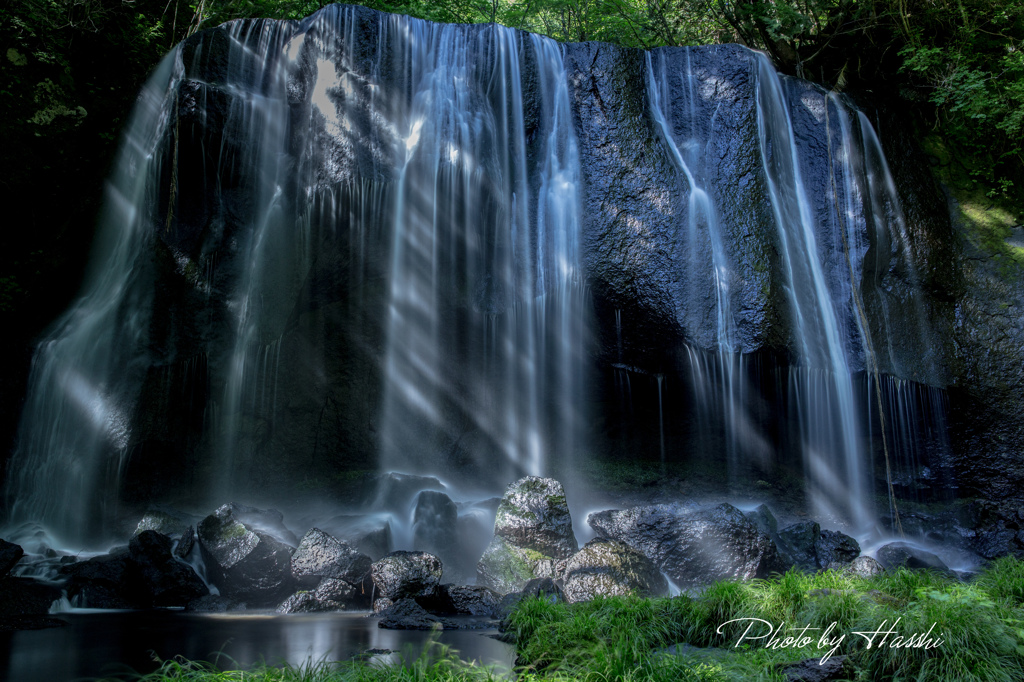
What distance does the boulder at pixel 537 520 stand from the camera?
7.50 meters

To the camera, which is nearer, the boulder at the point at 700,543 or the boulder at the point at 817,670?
the boulder at the point at 817,670

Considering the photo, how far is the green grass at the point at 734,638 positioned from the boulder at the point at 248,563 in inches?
121

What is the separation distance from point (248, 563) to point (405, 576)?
1929mm

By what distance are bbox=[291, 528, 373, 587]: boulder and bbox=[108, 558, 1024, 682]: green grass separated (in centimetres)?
239

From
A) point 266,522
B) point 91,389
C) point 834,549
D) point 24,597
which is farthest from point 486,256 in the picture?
point 24,597

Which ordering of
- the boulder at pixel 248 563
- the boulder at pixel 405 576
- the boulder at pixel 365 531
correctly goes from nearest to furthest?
the boulder at pixel 405 576 < the boulder at pixel 248 563 < the boulder at pixel 365 531

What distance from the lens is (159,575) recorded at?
6891mm

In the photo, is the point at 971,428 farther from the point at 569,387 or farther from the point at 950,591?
the point at 950,591

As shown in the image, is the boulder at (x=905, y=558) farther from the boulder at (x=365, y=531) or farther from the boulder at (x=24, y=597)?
the boulder at (x=24, y=597)

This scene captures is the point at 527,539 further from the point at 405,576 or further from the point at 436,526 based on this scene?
the point at 436,526

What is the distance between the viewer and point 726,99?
11.4 meters

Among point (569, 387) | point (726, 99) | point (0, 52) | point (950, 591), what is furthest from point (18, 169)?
point (950, 591)
